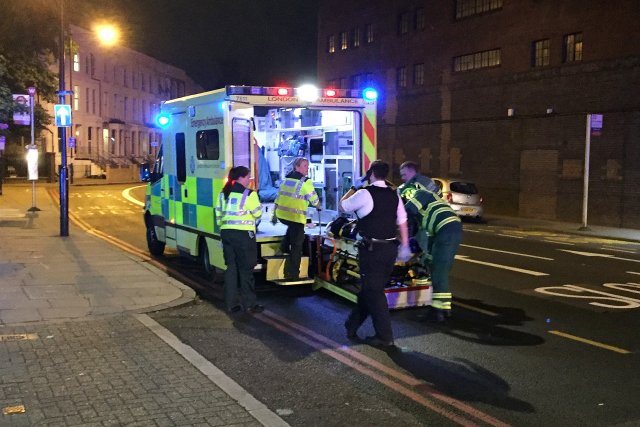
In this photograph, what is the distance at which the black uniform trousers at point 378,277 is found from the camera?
6.48m

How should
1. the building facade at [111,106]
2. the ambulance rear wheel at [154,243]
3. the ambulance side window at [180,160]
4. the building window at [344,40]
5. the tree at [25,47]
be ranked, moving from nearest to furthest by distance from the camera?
1. the ambulance side window at [180,160]
2. the ambulance rear wheel at [154,243]
3. the tree at [25,47]
4. the building window at [344,40]
5. the building facade at [111,106]

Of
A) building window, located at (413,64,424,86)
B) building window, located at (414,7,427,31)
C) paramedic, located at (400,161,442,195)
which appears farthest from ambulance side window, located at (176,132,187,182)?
building window, located at (414,7,427,31)

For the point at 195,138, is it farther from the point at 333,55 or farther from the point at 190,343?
the point at 333,55

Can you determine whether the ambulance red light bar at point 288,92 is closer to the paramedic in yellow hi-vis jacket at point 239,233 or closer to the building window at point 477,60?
the paramedic in yellow hi-vis jacket at point 239,233

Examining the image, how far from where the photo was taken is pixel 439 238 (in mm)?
7691

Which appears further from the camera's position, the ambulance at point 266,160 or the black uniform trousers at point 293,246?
the ambulance at point 266,160

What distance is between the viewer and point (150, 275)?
10367 millimetres

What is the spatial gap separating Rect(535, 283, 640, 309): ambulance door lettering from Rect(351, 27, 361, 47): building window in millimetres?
26661

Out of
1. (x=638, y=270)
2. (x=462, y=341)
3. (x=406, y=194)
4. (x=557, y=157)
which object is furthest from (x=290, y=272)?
(x=557, y=157)

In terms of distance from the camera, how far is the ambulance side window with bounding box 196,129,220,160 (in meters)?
9.33

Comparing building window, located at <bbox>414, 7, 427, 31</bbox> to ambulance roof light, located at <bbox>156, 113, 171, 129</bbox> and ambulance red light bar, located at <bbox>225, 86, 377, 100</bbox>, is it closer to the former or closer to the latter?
ambulance roof light, located at <bbox>156, 113, 171, 129</bbox>

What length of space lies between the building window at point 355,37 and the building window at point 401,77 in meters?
3.78

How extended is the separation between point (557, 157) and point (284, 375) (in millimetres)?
19981

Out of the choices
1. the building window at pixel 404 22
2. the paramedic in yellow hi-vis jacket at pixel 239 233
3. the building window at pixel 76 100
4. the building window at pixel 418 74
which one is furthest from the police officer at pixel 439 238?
the building window at pixel 76 100
